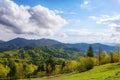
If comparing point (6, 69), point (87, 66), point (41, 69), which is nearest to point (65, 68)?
point (41, 69)

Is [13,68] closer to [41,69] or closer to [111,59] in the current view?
[41,69]

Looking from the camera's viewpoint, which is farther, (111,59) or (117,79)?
(111,59)

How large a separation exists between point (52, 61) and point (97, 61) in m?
32.3

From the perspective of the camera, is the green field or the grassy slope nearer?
the grassy slope

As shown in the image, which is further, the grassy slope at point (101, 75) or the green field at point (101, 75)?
the green field at point (101, 75)

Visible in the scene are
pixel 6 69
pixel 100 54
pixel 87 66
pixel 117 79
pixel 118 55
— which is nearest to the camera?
pixel 117 79

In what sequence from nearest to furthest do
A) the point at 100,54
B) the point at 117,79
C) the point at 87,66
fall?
the point at 117,79, the point at 87,66, the point at 100,54

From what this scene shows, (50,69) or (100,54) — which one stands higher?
(100,54)

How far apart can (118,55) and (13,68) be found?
75.9 meters

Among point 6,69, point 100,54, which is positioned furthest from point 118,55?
point 6,69

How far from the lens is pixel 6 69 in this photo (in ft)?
586

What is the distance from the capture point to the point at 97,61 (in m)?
164

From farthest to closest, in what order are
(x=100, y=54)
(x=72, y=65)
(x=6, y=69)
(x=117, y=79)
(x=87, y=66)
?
(x=72, y=65) < (x=6, y=69) < (x=100, y=54) < (x=87, y=66) < (x=117, y=79)

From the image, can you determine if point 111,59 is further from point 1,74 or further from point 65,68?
point 1,74
